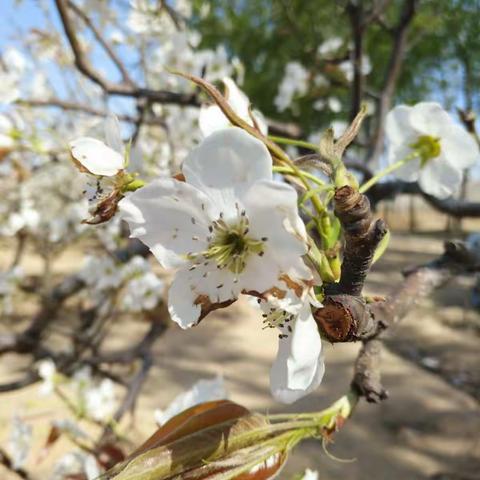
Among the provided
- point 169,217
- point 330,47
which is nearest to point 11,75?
point 330,47

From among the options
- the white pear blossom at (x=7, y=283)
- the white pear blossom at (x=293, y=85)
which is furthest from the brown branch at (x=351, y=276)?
the white pear blossom at (x=7, y=283)

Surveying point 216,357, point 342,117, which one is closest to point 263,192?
point 216,357

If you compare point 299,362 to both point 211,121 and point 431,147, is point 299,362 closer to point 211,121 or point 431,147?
point 211,121

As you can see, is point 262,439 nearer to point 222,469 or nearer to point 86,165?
point 222,469

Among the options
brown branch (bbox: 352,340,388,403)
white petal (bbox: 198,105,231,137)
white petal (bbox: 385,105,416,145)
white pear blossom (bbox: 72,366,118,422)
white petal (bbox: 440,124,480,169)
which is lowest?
white pear blossom (bbox: 72,366,118,422)

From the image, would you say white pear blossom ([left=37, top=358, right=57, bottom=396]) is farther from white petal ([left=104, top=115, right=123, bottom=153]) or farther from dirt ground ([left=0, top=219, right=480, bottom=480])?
white petal ([left=104, top=115, right=123, bottom=153])

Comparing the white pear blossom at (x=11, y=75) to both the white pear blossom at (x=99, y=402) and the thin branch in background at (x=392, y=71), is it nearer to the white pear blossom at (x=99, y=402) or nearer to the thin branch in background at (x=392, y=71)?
the white pear blossom at (x=99, y=402)

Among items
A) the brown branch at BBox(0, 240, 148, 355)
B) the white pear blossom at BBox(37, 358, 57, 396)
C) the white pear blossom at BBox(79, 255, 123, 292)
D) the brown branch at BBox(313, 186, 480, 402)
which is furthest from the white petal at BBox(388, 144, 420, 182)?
the white pear blossom at BBox(79, 255, 123, 292)
